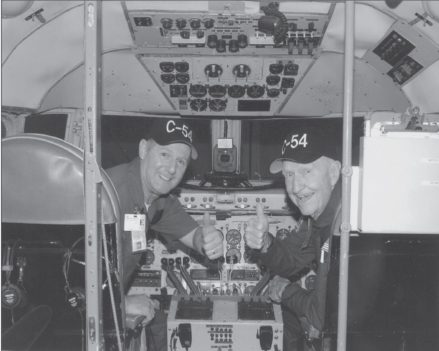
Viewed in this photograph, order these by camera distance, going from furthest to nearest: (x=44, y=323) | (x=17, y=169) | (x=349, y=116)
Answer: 1. (x=44, y=323)
2. (x=17, y=169)
3. (x=349, y=116)

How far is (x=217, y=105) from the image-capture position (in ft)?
13.5

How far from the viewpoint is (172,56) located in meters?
3.56

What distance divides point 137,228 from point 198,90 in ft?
6.16

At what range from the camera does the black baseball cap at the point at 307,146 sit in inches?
109

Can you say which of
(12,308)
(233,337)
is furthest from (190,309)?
(12,308)

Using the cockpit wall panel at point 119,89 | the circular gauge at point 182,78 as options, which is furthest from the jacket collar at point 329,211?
the cockpit wall panel at point 119,89

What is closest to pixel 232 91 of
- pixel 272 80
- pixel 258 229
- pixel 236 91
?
pixel 236 91

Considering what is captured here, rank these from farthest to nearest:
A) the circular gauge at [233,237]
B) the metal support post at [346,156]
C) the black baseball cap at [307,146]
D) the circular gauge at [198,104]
Result: the circular gauge at [198,104]
the circular gauge at [233,237]
the black baseball cap at [307,146]
the metal support post at [346,156]

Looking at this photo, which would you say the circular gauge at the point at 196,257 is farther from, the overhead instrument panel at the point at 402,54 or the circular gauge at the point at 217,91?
the overhead instrument panel at the point at 402,54

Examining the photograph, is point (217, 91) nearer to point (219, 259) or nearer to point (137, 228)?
point (219, 259)

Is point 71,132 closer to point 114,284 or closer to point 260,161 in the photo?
point 260,161

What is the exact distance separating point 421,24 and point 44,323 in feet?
9.18

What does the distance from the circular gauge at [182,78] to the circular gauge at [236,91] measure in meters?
0.40

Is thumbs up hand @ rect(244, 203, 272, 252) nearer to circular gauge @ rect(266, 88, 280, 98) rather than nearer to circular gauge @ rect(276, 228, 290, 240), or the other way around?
circular gauge @ rect(276, 228, 290, 240)
